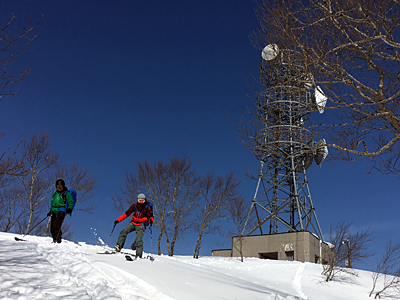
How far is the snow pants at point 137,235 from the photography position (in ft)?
25.7

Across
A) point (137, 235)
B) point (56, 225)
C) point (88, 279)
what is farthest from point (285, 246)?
point (88, 279)

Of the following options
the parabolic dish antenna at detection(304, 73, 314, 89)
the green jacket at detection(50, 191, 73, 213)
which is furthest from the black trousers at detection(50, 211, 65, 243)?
the parabolic dish antenna at detection(304, 73, 314, 89)

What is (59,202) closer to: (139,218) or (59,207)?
(59,207)

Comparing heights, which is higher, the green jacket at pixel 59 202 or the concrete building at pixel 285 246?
the concrete building at pixel 285 246

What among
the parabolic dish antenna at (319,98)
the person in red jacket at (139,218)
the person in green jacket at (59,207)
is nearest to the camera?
the parabolic dish antenna at (319,98)

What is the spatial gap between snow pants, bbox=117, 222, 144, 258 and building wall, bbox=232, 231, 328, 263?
14038 mm

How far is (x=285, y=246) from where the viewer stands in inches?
888

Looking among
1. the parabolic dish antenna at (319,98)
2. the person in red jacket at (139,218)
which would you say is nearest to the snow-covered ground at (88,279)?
the person in red jacket at (139,218)

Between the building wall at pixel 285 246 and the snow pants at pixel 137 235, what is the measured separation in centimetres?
1404

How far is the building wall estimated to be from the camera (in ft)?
71.3

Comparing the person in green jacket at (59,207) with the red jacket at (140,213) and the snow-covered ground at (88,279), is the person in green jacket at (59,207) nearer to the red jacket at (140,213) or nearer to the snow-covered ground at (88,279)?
the snow-covered ground at (88,279)

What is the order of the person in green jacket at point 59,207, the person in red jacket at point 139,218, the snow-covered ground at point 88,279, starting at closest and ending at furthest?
the snow-covered ground at point 88,279
the person in red jacket at point 139,218
the person in green jacket at point 59,207

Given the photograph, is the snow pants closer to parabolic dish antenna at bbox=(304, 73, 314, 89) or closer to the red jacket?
the red jacket

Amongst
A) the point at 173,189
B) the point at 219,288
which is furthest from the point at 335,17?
the point at 173,189
